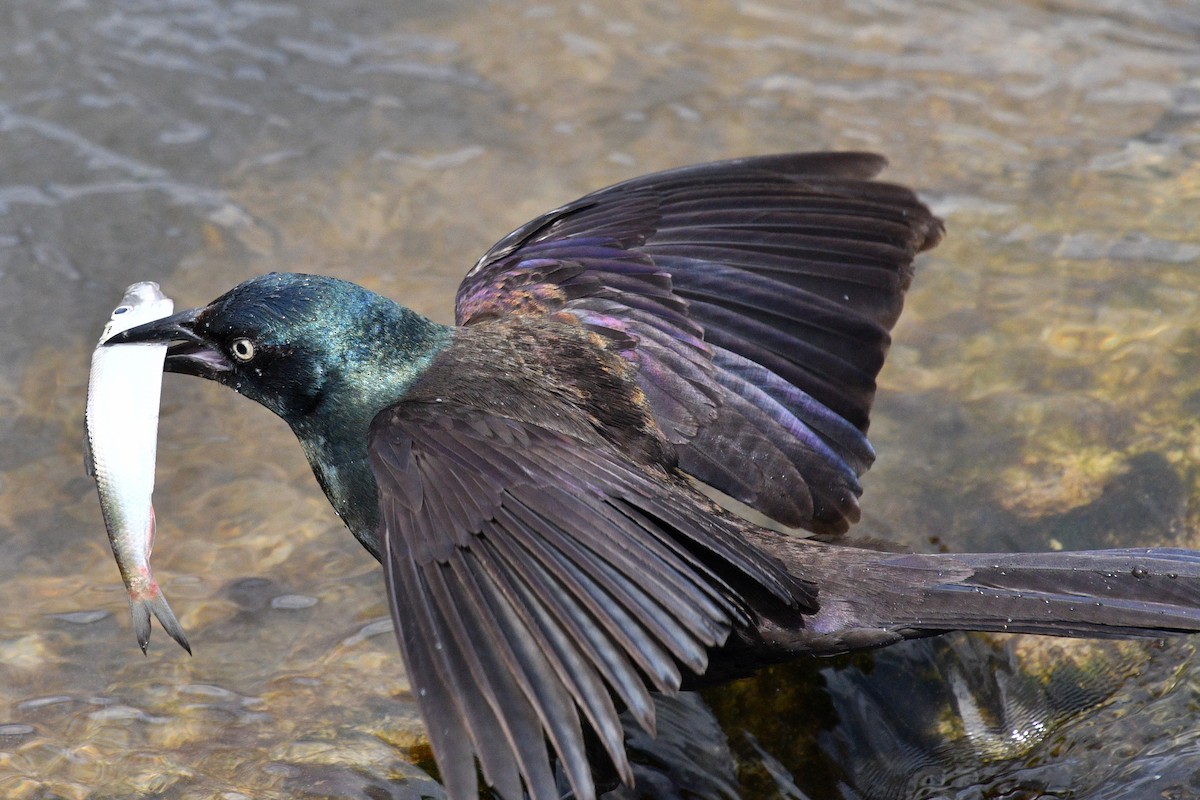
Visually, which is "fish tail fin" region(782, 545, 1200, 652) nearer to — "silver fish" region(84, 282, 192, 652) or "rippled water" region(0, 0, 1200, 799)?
"rippled water" region(0, 0, 1200, 799)

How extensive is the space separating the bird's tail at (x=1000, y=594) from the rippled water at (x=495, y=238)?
471 millimetres

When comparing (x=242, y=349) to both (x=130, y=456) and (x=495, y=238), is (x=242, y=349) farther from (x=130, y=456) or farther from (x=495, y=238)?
(x=495, y=238)

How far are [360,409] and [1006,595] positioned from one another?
6.10ft

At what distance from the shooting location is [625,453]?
3961 millimetres

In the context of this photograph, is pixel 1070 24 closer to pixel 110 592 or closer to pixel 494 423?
pixel 494 423

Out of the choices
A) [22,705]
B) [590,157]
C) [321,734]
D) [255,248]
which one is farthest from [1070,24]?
[22,705]

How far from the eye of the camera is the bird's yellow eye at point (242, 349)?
3.91 meters

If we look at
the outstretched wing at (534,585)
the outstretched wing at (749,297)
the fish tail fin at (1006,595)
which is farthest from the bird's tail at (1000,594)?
the outstretched wing at (749,297)

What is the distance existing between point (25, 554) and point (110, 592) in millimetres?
402

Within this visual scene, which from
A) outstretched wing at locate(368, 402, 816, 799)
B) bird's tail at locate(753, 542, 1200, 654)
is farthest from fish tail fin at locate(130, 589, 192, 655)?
bird's tail at locate(753, 542, 1200, 654)

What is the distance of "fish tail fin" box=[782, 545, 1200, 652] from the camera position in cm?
334

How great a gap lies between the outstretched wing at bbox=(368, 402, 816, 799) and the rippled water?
38.0 inches


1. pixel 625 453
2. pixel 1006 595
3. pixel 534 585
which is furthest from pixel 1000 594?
pixel 534 585

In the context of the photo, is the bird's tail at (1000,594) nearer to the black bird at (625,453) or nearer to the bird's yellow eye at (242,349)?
the black bird at (625,453)
